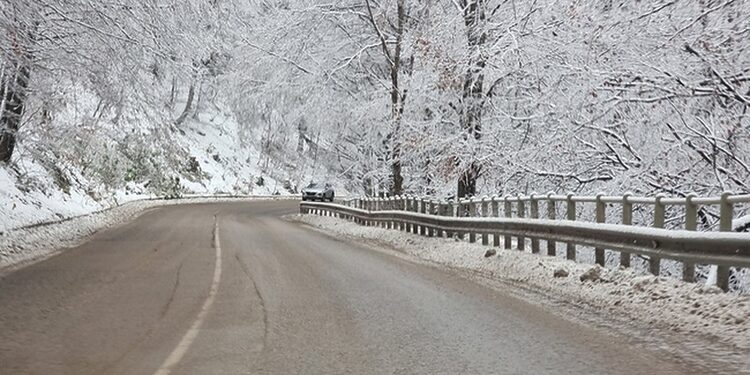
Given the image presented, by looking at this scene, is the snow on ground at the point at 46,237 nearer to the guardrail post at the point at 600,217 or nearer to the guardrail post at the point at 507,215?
the guardrail post at the point at 507,215

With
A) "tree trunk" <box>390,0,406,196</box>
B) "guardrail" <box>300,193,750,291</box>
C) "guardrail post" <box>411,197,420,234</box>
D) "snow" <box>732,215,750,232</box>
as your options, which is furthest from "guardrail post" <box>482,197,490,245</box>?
"tree trunk" <box>390,0,406,196</box>

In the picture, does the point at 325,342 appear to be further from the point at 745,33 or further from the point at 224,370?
the point at 745,33

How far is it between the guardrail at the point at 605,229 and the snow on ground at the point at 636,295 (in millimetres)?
331

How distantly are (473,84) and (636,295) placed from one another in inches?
420

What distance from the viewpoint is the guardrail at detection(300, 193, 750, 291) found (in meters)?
8.35

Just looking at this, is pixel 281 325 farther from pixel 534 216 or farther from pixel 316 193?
pixel 316 193

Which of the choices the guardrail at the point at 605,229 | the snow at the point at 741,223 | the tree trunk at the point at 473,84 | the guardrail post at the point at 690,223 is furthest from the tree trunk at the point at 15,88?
the snow at the point at 741,223

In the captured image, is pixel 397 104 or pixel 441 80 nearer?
pixel 441 80

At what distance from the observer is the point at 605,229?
35.3 feet

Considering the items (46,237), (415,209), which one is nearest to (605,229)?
(415,209)

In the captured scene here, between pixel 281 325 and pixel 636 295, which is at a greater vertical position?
pixel 636 295

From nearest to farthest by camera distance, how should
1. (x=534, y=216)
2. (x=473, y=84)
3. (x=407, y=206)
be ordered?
(x=534, y=216), (x=473, y=84), (x=407, y=206)

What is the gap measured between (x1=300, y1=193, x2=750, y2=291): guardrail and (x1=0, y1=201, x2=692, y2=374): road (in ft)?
6.21

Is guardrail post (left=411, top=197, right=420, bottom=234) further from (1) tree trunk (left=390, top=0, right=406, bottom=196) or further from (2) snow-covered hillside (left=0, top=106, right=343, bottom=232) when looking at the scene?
(2) snow-covered hillside (left=0, top=106, right=343, bottom=232)
